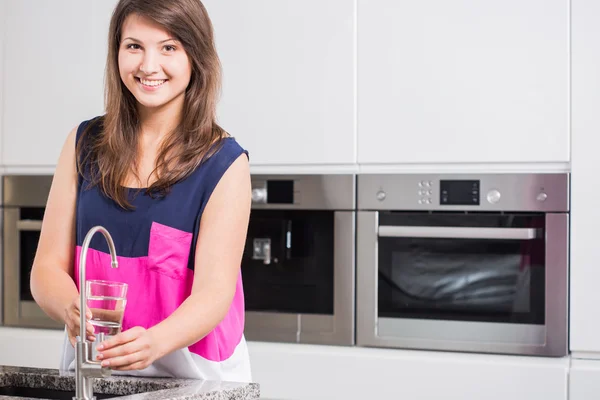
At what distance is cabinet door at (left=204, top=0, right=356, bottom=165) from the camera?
245cm

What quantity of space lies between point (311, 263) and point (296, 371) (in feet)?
1.08

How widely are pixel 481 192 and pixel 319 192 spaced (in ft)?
1.56

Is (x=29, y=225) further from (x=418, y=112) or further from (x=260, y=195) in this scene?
(x=418, y=112)

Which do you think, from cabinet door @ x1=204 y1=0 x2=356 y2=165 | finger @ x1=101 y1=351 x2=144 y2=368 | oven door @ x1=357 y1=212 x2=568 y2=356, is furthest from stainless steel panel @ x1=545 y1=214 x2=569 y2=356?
finger @ x1=101 y1=351 x2=144 y2=368

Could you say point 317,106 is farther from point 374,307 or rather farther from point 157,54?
point 157,54

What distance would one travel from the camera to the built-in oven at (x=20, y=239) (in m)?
2.75

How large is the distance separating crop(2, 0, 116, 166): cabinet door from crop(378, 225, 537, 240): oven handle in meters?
1.04

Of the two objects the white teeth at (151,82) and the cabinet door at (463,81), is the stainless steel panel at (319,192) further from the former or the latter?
the white teeth at (151,82)

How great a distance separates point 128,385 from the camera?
1182mm

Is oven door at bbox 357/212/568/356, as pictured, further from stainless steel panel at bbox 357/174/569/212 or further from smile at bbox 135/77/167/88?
smile at bbox 135/77/167/88

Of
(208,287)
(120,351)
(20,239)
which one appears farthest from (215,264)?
(20,239)

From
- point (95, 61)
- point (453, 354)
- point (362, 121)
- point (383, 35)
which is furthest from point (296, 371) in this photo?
point (95, 61)

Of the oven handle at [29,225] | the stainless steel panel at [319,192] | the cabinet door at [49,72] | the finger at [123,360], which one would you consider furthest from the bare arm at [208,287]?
the oven handle at [29,225]

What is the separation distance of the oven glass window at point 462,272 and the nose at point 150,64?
50.3 inches
